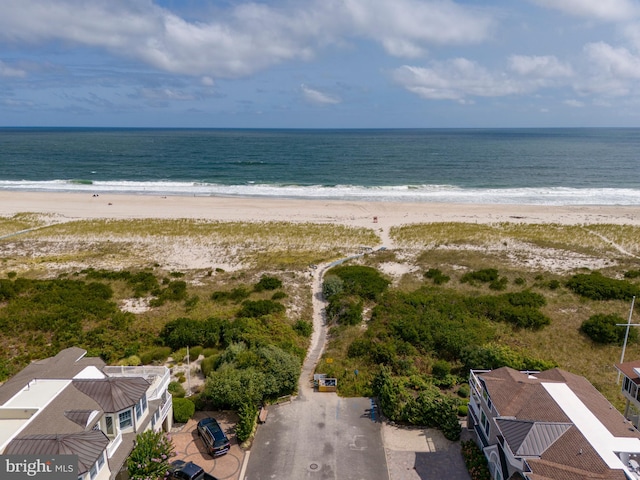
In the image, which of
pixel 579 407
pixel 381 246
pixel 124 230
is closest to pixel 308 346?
pixel 579 407

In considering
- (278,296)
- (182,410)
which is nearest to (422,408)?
(182,410)

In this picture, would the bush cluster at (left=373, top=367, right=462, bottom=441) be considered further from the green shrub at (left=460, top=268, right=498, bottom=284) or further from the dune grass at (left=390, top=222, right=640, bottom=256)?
the dune grass at (left=390, top=222, right=640, bottom=256)

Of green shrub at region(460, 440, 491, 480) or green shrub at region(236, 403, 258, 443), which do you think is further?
green shrub at region(236, 403, 258, 443)

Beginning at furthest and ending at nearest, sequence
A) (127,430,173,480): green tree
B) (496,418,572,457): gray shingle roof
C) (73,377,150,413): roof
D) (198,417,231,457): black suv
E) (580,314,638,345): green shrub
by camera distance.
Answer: (580,314,638,345): green shrub
(198,417,231,457): black suv
(73,377,150,413): roof
(127,430,173,480): green tree
(496,418,572,457): gray shingle roof

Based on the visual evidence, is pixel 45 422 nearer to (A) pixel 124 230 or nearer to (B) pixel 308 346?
(B) pixel 308 346

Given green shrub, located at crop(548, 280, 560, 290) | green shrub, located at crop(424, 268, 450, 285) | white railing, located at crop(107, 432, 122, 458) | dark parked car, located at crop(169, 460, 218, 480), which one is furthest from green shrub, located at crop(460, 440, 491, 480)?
green shrub, located at crop(548, 280, 560, 290)
